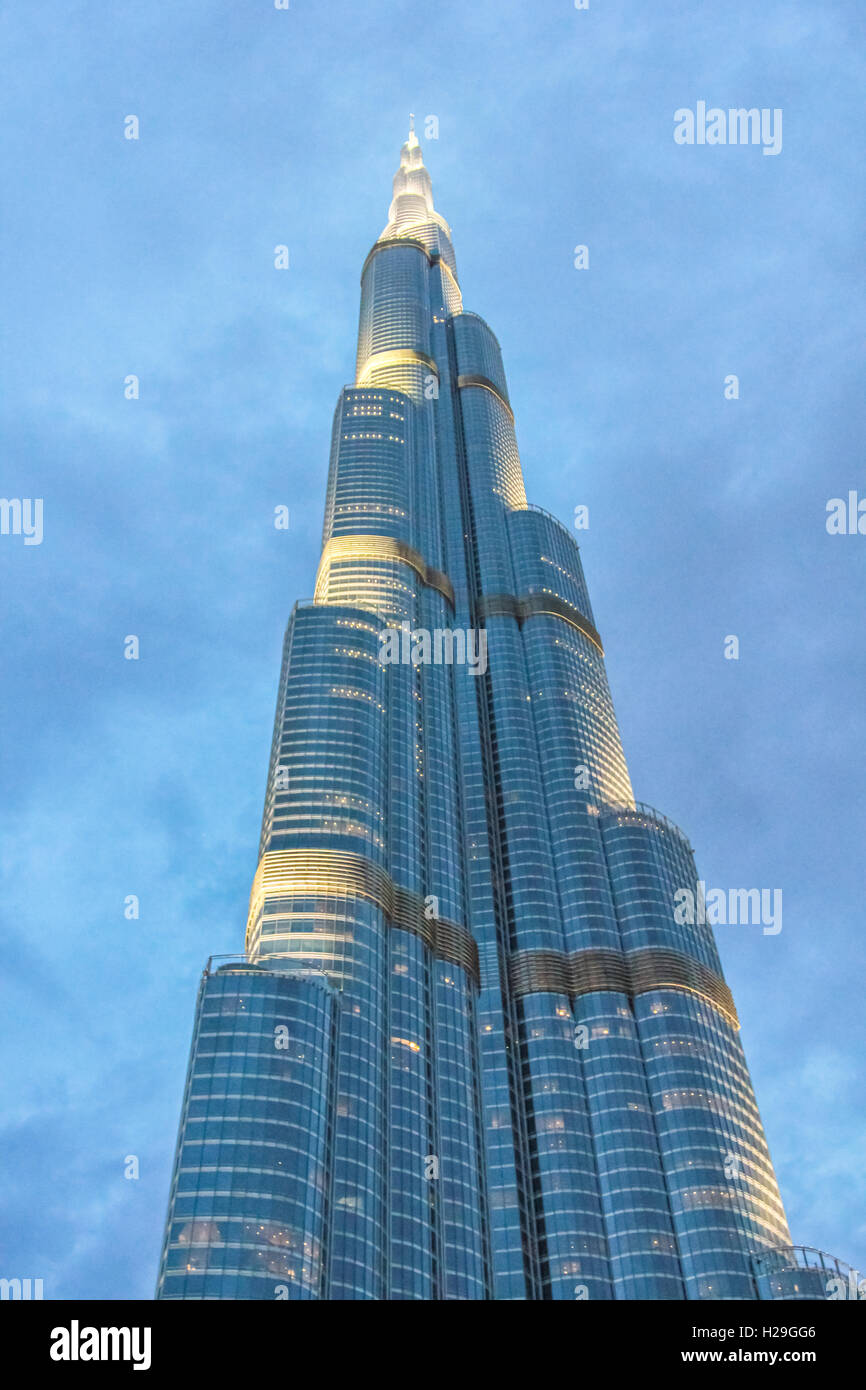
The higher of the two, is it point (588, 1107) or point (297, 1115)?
point (588, 1107)

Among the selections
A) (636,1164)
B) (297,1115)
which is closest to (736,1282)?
(636,1164)

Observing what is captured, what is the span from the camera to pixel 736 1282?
542 feet

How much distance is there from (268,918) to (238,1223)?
185ft

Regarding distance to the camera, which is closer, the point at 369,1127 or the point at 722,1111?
the point at 369,1127

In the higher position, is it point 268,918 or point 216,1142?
point 268,918

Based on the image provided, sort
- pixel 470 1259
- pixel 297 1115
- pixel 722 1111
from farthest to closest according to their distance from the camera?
pixel 722 1111 → pixel 470 1259 → pixel 297 1115

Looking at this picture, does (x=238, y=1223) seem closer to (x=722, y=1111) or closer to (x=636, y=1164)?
(x=636, y=1164)

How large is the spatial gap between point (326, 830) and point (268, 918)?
19.9 metres

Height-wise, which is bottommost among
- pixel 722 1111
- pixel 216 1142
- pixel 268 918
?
pixel 216 1142
